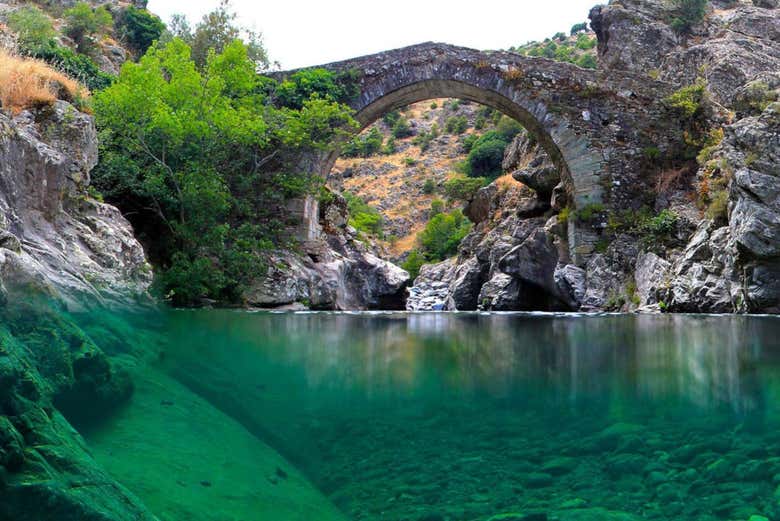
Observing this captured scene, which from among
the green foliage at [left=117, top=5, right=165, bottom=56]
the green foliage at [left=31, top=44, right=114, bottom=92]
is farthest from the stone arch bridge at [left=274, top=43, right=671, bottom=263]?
the green foliage at [left=117, top=5, right=165, bottom=56]

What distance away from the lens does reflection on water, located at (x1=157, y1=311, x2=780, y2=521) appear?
92.4 inches

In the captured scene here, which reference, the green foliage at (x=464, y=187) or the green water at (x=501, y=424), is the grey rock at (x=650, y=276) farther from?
the green foliage at (x=464, y=187)

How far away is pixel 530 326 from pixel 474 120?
5423 centimetres

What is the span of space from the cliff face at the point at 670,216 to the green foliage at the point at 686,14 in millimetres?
370

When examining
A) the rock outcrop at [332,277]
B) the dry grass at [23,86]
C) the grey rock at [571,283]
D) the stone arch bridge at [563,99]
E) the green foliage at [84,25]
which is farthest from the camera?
the green foliage at [84,25]

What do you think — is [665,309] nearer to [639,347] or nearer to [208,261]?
[639,347]

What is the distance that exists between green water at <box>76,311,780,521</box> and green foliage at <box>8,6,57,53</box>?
13485 millimetres

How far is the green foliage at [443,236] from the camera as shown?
143 feet

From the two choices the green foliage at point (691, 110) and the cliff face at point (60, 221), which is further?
the green foliage at point (691, 110)

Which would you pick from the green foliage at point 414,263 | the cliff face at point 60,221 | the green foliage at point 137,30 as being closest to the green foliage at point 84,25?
the green foliage at point 137,30

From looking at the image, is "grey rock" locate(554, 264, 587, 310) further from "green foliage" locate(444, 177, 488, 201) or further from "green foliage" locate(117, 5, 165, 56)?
"green foliage" locate(444, 177, 488, 201)

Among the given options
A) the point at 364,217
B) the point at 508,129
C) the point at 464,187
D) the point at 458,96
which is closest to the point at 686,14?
the point at 458,96

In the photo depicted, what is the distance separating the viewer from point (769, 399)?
12.5ft

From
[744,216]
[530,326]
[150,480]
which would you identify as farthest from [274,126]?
[150,480]
